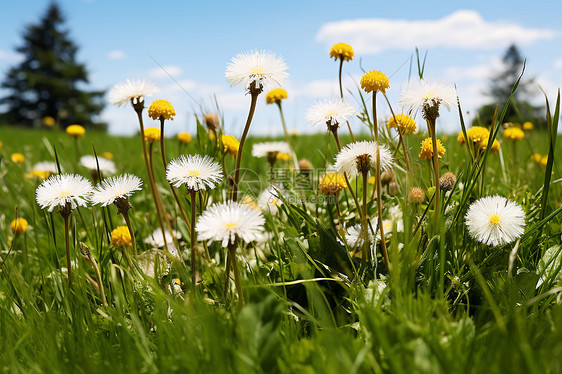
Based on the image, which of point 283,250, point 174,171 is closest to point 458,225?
point 283,250

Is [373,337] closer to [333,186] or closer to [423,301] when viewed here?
[423,301]

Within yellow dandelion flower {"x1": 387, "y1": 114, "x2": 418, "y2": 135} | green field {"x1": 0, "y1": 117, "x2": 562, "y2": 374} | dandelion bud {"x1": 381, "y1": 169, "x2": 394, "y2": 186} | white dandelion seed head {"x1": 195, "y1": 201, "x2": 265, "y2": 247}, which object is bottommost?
green field {"x1": 0, "y1": 117, "x2": 562, "y2": 374}

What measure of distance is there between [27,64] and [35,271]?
3691 centimetres

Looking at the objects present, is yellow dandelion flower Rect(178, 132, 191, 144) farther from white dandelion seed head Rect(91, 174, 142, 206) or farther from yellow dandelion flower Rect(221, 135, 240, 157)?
white dandelion seed head Rect(91, 174, 142, 206)

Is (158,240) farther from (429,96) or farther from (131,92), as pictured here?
(429,96)

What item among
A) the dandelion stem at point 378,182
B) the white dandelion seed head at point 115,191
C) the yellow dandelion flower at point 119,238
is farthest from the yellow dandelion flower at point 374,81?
the yellow dandelion flower at point 119,238

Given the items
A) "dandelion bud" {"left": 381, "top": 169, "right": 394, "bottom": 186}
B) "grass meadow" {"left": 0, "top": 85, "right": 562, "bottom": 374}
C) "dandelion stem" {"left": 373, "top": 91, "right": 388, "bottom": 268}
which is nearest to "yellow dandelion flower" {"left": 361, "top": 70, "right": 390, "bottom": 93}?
"dandelion stem" {"left": 373, "top": 91, "right": 388, "bottom": 268}

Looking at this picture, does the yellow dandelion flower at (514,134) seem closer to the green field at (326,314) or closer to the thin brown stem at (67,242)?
the green field at (326,314)

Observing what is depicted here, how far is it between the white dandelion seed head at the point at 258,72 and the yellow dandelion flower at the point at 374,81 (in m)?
0.19

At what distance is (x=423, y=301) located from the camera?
0.81 m

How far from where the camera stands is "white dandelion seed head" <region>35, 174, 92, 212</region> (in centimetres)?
105

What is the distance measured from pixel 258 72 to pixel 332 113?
0.82ft

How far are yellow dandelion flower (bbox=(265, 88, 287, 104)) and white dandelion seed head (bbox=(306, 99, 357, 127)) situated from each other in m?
0.62

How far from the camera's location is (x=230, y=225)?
0.85m
